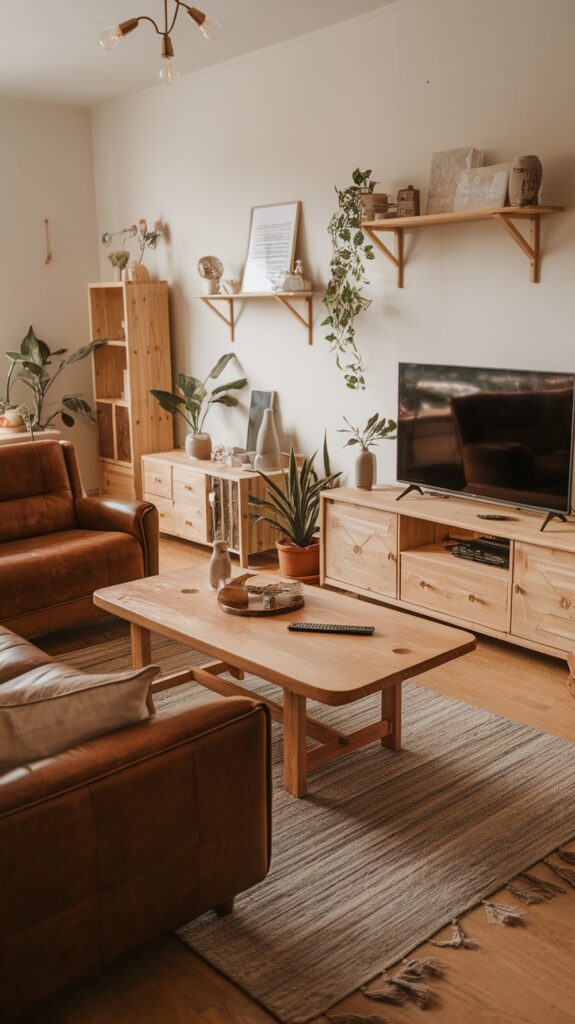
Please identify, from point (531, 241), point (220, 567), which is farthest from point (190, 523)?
point (531, 241)

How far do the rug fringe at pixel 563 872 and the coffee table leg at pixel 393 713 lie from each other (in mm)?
690

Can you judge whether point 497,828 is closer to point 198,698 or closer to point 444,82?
point 198,698

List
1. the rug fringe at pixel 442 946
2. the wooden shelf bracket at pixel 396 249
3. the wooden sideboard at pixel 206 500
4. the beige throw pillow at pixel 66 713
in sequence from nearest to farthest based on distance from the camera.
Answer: the beige throw pillow at pixel 66 713
the rug fringe at pixel 442 946
the wooden shelf bracket at pixel 396 249
the wooden sideboard at pixel 206 500

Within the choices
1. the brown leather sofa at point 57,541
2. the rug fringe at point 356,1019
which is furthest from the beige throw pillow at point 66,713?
the brown leather sofa at point 57,541

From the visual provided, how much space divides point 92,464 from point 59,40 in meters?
2.87

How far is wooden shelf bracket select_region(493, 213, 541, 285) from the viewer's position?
3721 millimetres

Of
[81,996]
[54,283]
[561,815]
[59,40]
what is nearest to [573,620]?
[561,815]

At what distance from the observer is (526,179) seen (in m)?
3.57

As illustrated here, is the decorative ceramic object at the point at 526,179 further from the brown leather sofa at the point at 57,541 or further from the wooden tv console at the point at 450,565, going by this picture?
the brown leather sofa at the point at 57,541

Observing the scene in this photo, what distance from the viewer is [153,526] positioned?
421cm

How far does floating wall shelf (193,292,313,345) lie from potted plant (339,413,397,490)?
66 centimetres

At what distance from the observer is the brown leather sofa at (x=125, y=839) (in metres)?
1.66

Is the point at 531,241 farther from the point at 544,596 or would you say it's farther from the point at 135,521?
the point at 135,521

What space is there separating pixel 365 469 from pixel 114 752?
284 centimetres
